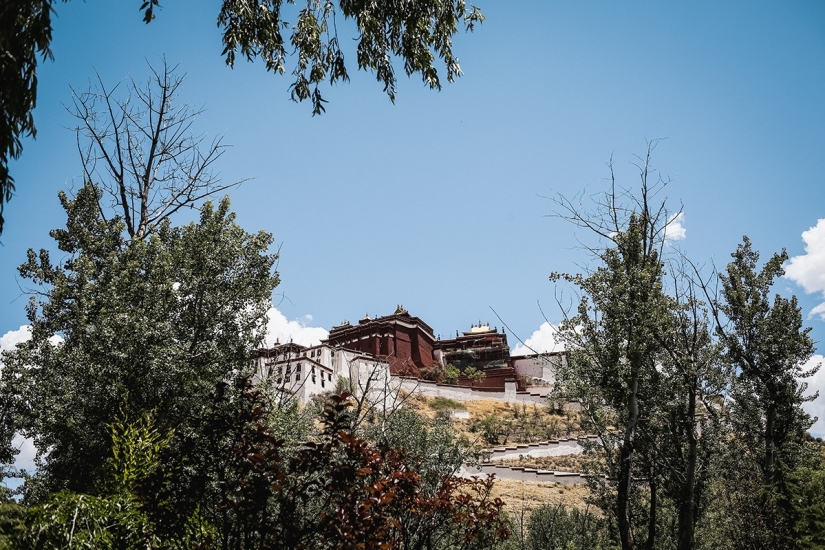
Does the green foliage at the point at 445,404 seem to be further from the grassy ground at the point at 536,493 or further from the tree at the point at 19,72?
the tree at the point at 19,72

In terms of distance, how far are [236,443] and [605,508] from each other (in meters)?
11.1

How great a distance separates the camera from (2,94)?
3381 millimetres

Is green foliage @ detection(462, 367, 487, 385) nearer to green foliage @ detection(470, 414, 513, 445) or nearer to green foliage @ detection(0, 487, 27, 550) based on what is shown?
green foliage @ detection(470, 414, 513, 445)

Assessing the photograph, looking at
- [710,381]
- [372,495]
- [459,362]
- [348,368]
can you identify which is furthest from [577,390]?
[459,362]

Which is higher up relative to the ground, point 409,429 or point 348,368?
point 348,368

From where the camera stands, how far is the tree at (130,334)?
31.9 ft

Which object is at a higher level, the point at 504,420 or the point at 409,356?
the point at 409,356

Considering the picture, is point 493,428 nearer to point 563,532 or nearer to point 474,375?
Answer: point 474,375

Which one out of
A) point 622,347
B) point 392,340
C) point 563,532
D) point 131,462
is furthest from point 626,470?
point 392,340

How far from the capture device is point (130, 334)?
32.0 feet

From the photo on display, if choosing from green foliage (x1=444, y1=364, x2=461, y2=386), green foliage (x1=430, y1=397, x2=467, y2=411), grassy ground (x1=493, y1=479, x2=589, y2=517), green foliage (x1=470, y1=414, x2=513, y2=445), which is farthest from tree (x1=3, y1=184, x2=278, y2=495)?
green foliage (x1=444, y1=364, x2=461, y2=386)

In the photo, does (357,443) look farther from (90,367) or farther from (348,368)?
(348,368)

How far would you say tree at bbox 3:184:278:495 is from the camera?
31.9 feet

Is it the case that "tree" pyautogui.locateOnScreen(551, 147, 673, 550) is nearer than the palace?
Yes
